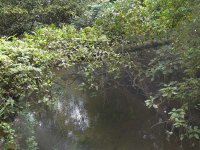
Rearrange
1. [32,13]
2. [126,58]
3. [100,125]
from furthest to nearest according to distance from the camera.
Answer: [32,13]
[100,125]
[126,58]

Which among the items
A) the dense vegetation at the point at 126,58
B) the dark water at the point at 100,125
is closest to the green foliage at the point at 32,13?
the dark water at the point at 100,125

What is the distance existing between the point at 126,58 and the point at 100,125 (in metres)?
1.71

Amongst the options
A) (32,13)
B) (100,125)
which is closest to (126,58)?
(100,125)

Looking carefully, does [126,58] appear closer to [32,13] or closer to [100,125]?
[100,125]

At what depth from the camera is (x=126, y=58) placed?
473cm

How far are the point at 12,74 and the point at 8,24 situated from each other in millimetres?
4580

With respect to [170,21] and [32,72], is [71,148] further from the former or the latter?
[170,21]

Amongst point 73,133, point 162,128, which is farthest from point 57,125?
point 162,128

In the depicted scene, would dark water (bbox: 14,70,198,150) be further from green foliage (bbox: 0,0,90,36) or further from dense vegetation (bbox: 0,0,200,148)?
green foliage (bbox: 0,0,90,36)

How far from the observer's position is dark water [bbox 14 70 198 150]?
4871 millimetres

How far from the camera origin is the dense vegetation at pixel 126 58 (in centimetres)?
338

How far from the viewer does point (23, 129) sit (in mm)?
3801

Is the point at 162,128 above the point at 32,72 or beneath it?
beneath

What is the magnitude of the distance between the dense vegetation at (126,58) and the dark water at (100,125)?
483 mm
